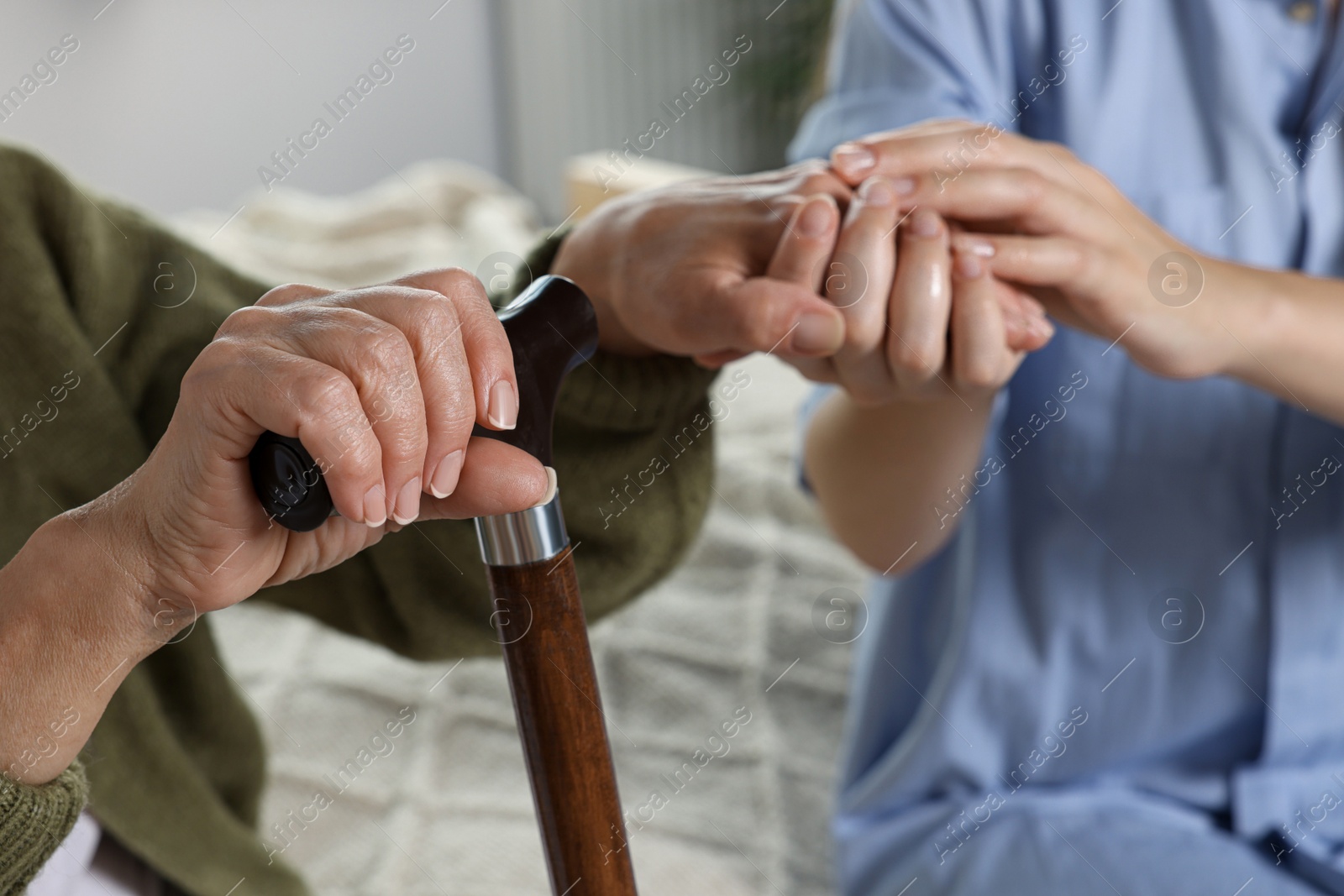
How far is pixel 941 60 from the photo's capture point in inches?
26.9

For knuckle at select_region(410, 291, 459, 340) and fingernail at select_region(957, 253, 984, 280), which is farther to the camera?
fingernail at select_region(957, 253, 984, 280)

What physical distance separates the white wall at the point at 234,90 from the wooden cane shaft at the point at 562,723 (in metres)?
1.95

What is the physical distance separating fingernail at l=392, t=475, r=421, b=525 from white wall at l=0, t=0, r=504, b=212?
1.94m

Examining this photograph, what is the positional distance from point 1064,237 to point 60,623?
0.46m

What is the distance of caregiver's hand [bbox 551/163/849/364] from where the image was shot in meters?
0.47

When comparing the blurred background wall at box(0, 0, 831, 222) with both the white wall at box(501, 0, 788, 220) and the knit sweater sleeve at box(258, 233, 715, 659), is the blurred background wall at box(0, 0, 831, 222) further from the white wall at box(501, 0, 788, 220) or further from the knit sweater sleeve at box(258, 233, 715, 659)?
the knit sweater sleeve at box(258, 233, 715, 659)

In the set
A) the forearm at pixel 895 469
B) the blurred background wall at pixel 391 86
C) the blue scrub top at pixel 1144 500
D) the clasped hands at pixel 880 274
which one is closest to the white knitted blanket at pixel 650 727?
the blue scrub top at pixel 1144 500

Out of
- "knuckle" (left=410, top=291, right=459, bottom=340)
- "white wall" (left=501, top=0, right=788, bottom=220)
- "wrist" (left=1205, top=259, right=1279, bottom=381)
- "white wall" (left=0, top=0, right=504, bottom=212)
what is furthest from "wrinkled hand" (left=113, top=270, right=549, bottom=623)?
"white wall" (left=501, top=0, right=788, bottom=220)

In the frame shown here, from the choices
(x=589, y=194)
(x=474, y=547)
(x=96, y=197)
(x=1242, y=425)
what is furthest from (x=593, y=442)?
(x=589, y=194)

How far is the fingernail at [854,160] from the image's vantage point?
52 cm

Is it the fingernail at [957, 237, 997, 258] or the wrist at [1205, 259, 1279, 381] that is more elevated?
A: the fingernail at [957, 237, 997, 258]

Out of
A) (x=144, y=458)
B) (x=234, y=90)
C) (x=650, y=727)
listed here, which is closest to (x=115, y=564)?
(x=144, y=458)

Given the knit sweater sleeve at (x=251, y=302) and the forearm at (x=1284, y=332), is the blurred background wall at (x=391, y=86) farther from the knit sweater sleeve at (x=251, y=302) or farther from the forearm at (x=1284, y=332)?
the forearm at (x=1284, y=332)

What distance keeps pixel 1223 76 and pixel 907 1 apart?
0.20 m
